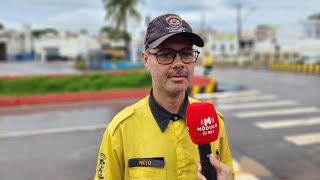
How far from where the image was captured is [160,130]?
1.74m

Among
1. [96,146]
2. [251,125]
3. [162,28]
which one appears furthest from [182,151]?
[251,125]

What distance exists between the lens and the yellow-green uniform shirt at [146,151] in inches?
67.5

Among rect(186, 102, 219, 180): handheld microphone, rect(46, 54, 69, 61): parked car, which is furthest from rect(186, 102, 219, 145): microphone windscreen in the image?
rect(46, 54, 69, 61): parked car

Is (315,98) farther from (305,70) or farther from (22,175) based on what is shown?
(305,70)

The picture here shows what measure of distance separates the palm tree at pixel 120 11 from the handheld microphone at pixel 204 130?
3770 cm

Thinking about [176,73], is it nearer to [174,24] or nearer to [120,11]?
[174,24]

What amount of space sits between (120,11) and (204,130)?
124ft

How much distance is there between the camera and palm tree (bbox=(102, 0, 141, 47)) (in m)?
38.1

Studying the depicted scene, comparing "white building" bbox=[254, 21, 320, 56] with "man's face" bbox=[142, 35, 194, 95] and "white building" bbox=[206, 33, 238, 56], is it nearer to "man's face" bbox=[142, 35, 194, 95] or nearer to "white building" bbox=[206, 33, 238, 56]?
"white building" bbox=[206, 33, 238, 56]

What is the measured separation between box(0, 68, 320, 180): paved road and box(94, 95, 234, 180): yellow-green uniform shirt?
12.6 feet

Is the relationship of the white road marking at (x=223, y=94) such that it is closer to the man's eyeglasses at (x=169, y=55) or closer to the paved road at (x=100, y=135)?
the paved road at (x=100, y=135)

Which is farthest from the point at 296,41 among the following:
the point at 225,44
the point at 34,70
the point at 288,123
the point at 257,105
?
the point at 288,123

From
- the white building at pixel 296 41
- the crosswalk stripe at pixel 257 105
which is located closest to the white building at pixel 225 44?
the white building at pixel 296 41

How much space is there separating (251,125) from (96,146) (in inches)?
157
